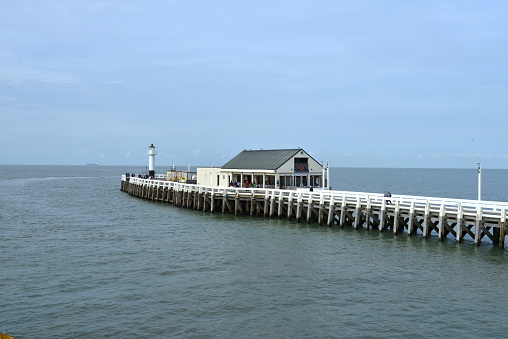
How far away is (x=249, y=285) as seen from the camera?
63.8 feet

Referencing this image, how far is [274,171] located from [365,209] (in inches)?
482

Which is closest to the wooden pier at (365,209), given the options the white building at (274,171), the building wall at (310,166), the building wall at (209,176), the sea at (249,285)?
the sea at (249,285)

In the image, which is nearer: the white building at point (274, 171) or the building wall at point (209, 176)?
the white building at point (274, 171)

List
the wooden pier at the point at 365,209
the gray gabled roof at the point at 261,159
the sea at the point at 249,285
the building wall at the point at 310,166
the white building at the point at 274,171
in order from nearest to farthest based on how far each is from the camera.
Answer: the sea at the point at 249,285 → the wooden pier at the point at 365,209 → the building wall at the point at 310,166 → the white building at the point at 274,171 → the gray gabled roof at the point at 261,159

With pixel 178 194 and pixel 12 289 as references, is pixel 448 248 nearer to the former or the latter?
pixel 12 289

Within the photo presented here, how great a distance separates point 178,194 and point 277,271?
98.4 feet

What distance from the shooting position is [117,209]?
49531 millimetres

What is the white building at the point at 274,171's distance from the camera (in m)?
44.2

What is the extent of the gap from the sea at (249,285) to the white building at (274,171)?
11.5 meters

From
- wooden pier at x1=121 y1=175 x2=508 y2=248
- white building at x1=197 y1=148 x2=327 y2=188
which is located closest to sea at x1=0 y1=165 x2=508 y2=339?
wooden pier at x1=121 y1=175 x2=508 y2=248

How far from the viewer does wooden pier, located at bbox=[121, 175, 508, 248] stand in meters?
27.3

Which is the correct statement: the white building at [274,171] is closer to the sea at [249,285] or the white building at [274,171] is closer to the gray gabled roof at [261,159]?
the gray gabled roof at [261,159]

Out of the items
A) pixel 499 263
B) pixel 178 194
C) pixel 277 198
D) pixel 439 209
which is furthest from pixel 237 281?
pixel 178 194

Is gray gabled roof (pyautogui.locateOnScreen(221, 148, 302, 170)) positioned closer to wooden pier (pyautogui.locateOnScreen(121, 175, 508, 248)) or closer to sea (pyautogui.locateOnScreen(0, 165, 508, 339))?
wooden pier (pyautogui.locateOnScreen(121, 175, 508, 248))
